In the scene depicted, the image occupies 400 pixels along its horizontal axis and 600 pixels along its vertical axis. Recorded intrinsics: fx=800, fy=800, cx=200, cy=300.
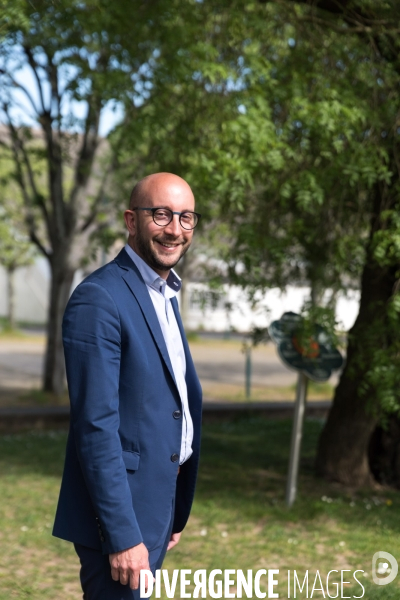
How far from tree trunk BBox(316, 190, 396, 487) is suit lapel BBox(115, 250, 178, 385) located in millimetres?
4707

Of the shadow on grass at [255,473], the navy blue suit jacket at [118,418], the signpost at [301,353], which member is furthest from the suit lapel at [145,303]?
the shadow on grass at [255,473]

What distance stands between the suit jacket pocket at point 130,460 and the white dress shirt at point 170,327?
0.27 meters

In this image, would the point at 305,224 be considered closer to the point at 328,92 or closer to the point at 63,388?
the point at 328,92

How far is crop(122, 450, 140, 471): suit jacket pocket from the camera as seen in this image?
2.83 metres

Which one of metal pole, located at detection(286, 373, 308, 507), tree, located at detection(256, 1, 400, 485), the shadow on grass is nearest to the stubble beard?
tree, located at detection(256, 1, 400, 485)

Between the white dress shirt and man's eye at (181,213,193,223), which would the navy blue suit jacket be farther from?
man's eye at (181,213,193,223)

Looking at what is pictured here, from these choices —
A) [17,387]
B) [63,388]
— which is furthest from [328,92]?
[17,387]

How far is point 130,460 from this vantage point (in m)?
2.83

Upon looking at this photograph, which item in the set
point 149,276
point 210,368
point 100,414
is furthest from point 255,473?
point 210,368

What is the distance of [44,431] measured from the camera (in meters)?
11.7

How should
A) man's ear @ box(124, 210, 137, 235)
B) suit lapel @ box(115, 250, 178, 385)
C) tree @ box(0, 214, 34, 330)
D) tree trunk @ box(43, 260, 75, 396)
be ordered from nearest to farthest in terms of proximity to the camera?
suit lapel @ box(115, 250, 178, 385)
man's ear @ box(124, 210, 137, 235)
tree trunk @ box(43, 260, 75, 396)
tree @ box(0, 214, 34, 330)

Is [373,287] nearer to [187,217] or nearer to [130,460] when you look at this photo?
[187,217]

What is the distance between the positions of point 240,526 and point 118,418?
437 centimetres

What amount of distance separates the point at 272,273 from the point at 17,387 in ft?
34.8
